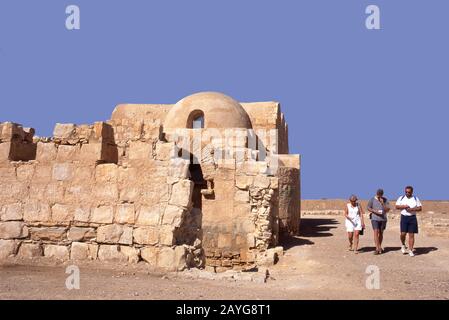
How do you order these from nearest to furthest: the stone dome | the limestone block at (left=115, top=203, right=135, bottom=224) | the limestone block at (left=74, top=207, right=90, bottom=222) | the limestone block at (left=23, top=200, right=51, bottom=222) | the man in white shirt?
the limestone block at (left=115, top=203, right=135, bottom=224), the limestone block at (left=74, top=207, right=90, bottom=222), the limestone block at (left=23, top=200, right=51, bottom=222), the man in white shirt, the stone dome

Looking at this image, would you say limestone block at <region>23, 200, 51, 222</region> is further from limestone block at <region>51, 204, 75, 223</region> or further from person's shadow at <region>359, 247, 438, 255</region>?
person's shadow at <region>359, 247, 438, 255</region>

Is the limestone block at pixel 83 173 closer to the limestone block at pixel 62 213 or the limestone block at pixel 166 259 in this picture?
the limestone block at pixel 62 213

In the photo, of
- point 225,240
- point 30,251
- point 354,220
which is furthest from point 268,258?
point 30,251

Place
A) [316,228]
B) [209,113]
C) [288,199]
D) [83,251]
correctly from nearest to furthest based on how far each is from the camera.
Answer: [83,251] → [288,199] → [316,228] → [209,113]

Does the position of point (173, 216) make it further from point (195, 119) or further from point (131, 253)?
point (195, 119)

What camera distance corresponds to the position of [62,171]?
6648mm

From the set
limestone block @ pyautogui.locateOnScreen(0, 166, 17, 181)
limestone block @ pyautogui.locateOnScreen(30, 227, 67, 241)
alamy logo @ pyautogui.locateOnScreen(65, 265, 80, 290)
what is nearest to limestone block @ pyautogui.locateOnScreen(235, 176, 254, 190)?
limestone block @ pyautogui.locateOnScreen(30, 227, 67, 241)

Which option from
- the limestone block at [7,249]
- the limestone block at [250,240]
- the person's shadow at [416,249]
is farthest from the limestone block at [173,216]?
the person's shadow at [416,249]

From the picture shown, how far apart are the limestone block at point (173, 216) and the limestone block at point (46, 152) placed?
Answer: 1.93m

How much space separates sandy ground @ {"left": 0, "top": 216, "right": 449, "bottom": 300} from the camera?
191 inches

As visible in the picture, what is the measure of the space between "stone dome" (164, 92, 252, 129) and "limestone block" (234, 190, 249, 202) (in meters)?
4.66

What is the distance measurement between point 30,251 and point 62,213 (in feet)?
2.28

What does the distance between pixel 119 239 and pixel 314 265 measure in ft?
12.3
